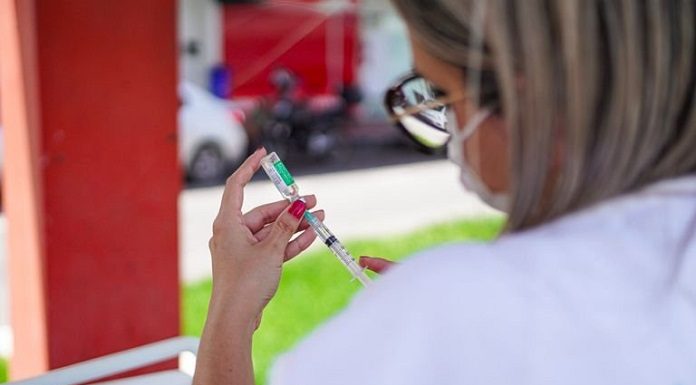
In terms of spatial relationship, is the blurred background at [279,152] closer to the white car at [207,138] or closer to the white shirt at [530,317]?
the white car at [207,138]

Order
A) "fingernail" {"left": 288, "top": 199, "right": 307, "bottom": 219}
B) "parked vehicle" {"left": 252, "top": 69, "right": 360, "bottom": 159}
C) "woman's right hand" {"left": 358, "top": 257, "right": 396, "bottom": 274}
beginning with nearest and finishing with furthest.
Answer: "fingernail" {"left": 288, "top": 199, "right": 307, "bottom": 219} → "woman's right hand" {"left": 358, "top": 257, "right": 396, "bottom": 274} → "parked vehicle" {"left": 252, "top": 69, "right": 360, "bottom": 159}

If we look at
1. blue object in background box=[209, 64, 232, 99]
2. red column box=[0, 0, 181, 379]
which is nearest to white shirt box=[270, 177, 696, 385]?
red column box=[0, 0, 181, 379]

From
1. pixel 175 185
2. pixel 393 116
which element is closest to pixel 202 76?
pixel 175 185

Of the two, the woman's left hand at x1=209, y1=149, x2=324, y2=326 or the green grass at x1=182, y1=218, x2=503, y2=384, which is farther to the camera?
the green grass at x1=182, y1=218, x2=503, y2=384

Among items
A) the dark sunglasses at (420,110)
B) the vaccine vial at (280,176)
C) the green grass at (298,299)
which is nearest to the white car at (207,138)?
the green grass at (298,299)

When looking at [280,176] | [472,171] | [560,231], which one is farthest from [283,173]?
[560,231]

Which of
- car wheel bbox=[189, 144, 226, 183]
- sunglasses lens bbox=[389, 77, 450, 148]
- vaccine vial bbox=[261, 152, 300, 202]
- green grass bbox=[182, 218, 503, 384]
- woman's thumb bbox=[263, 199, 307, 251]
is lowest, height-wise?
car wheel bbox=[189, 144, 226, 183]

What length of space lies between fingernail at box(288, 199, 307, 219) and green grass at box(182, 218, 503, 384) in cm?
225

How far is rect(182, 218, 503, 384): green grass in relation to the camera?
4.13 meters

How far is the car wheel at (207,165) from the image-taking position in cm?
999

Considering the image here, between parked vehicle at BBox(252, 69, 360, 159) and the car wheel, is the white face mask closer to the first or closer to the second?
the car wheel

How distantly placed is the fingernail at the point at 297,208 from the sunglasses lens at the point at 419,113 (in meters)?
0.17

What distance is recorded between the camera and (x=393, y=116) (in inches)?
49.5

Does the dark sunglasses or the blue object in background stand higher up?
the dark sunglasses
